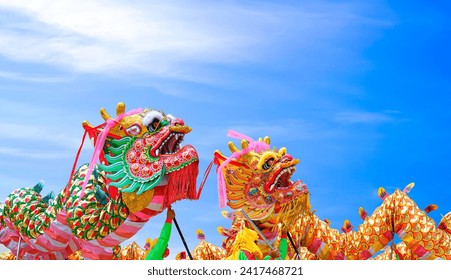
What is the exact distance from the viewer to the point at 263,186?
34.6ft

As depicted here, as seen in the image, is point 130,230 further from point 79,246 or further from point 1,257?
point 1,257

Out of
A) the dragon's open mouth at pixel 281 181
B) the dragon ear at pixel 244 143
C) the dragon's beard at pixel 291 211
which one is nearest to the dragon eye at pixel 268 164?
the dragon's open mouth at pixel 281 181

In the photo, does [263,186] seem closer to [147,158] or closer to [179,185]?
[179,185]

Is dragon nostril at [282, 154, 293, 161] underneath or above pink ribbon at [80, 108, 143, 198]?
above

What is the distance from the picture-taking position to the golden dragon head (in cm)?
1052

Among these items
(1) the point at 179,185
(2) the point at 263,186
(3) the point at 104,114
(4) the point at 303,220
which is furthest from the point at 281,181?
(3) the point at 104,114

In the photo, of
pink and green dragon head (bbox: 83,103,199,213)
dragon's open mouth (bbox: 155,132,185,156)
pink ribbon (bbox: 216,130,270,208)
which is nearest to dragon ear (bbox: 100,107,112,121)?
pink and green dragon head (bbox: 83,103,199,213)

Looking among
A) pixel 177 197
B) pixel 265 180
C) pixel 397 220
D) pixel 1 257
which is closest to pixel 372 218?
pixel 397 220

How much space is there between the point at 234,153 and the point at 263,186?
0.54 meters

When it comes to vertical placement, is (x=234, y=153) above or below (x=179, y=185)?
above

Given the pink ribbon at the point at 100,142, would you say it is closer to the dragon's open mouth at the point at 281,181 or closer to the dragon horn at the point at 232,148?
the dragon horn at the point at 232,148

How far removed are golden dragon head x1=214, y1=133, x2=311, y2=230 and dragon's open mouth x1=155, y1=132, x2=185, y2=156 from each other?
40.4 inches

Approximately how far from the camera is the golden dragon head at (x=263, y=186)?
1052 cm

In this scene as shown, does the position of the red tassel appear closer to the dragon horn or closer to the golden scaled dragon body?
the golden scaled dragon body
